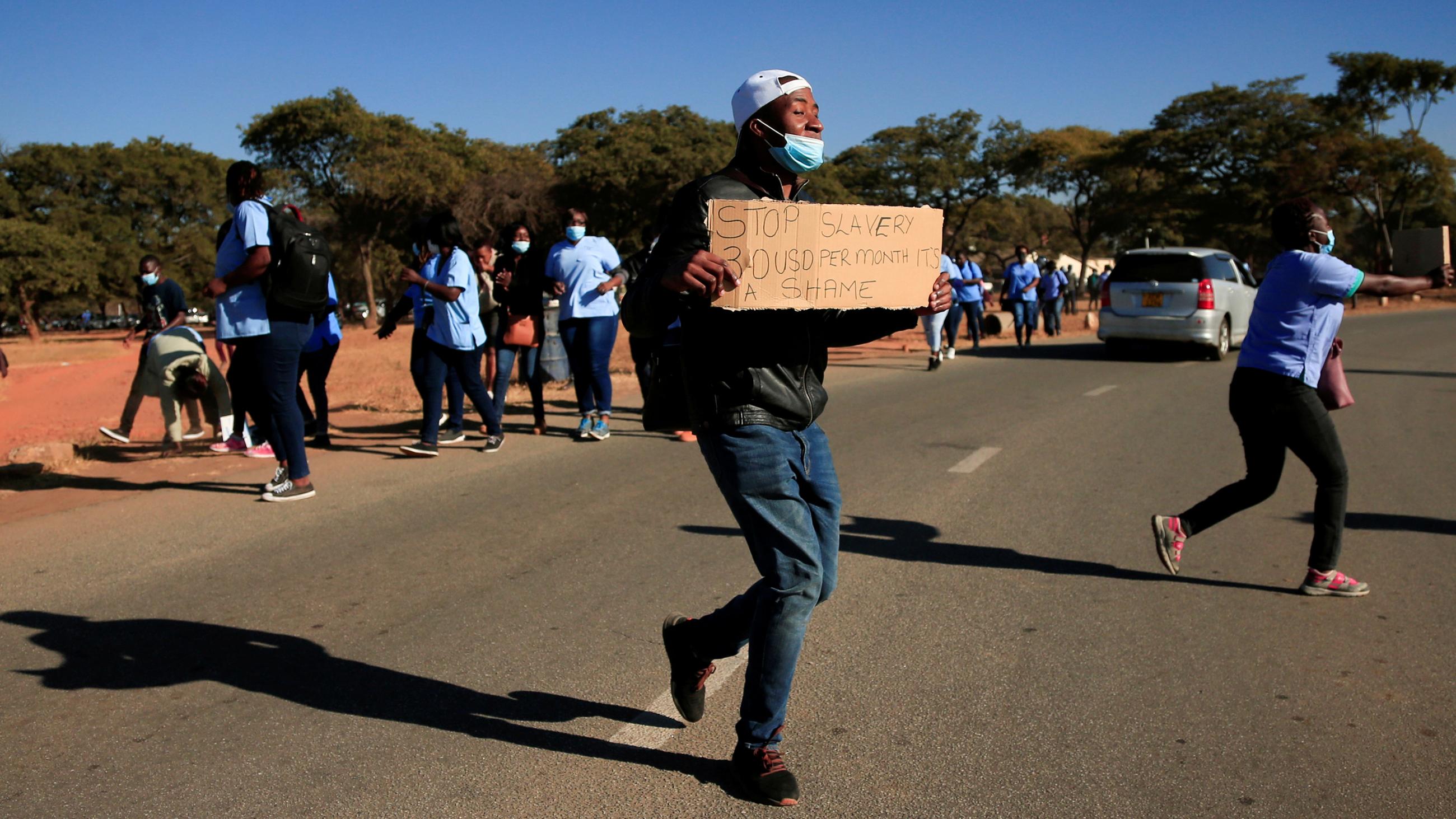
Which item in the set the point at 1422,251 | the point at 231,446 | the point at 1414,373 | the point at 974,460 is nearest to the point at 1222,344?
the point at 1414,373

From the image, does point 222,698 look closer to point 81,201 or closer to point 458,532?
point 458,532

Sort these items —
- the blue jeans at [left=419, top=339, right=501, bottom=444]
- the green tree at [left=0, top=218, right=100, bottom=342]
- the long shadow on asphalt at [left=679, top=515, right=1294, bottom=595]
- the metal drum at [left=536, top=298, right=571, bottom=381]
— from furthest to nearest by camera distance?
the green tree at [left=0, top=218, right=100, bottom=342] < the metal drum at [left=536, top=298, right=571, bottom=381] < the blue jeans at [left=419, top=339, right=501, bottom=444] < the long shadow on asphalt at [left=679, top=515, right=1294, bottom=595]

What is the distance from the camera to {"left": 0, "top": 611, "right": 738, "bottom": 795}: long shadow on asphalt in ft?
11.3

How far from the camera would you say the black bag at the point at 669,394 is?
9.98 feet

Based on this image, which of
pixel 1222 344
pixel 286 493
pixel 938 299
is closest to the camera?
pixel 938 299

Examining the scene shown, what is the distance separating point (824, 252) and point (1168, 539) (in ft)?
9.81

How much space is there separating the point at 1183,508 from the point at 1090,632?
2.71 meters

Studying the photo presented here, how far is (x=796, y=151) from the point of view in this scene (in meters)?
2.95

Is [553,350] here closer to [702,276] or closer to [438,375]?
[438,375]

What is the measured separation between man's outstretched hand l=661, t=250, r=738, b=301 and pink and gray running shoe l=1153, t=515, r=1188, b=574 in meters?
3.28

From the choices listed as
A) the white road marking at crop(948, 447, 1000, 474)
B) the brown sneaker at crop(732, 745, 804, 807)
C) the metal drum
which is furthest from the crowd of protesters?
the white road marking at crop(948, 447, 1000, 474)

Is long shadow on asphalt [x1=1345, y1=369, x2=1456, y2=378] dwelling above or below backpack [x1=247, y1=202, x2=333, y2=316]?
below

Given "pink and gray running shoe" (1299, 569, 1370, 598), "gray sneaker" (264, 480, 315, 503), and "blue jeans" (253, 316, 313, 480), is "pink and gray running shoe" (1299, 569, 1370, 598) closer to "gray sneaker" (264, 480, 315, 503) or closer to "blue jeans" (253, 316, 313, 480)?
"blue jeans" (253, 316, 313, 480)

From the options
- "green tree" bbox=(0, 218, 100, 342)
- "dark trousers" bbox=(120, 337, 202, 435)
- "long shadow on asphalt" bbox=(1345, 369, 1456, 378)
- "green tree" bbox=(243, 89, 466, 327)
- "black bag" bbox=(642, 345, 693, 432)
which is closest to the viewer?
"black bag" bbox=(642, 345, 693, 432)
